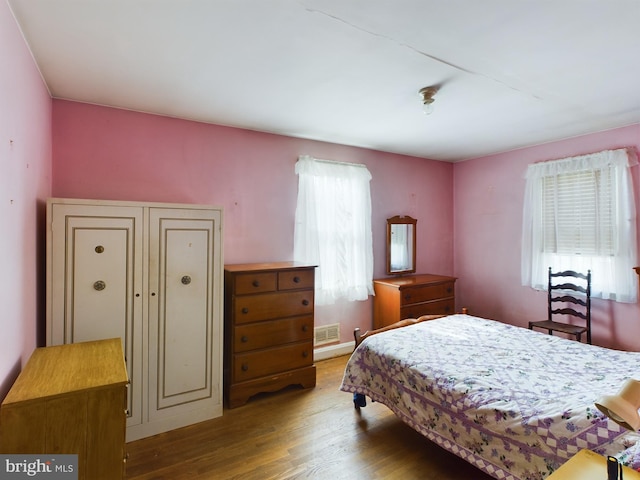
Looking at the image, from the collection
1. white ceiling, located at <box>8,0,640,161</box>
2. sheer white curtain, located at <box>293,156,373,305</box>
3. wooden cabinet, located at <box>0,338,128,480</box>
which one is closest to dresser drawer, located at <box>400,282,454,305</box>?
sheer white curtain, located at <box>293,156,373,305</box>

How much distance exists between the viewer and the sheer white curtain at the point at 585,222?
305 cm

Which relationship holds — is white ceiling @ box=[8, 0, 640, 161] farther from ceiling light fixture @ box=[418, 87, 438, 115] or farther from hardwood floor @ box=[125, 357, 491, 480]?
hardwood floor @ box=[125, 357, 491, 480]

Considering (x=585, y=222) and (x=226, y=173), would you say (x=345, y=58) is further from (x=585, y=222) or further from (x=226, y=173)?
(x=585, y=222)

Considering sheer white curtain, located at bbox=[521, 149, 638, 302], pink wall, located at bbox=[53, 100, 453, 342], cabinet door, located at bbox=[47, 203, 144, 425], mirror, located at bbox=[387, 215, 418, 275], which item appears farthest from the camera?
mirror, located at bbox=[387, 215, 418, 275]

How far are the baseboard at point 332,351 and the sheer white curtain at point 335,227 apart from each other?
1.75ft

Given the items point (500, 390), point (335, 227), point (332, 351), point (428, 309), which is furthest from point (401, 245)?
point (500, 390)

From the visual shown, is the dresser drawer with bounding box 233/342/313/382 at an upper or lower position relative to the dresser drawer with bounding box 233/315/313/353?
lower

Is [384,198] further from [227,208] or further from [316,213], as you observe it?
[227,208]

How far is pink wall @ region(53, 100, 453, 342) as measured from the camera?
2.54 metres

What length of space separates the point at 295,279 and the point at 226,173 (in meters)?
1.19

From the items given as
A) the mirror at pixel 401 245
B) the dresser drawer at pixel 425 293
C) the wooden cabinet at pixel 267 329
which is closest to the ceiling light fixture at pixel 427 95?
the wooden cabinet at pixel 267 329

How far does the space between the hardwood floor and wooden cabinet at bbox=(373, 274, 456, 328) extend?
126 centimetres

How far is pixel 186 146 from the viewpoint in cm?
292

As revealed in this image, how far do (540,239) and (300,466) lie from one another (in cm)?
336
